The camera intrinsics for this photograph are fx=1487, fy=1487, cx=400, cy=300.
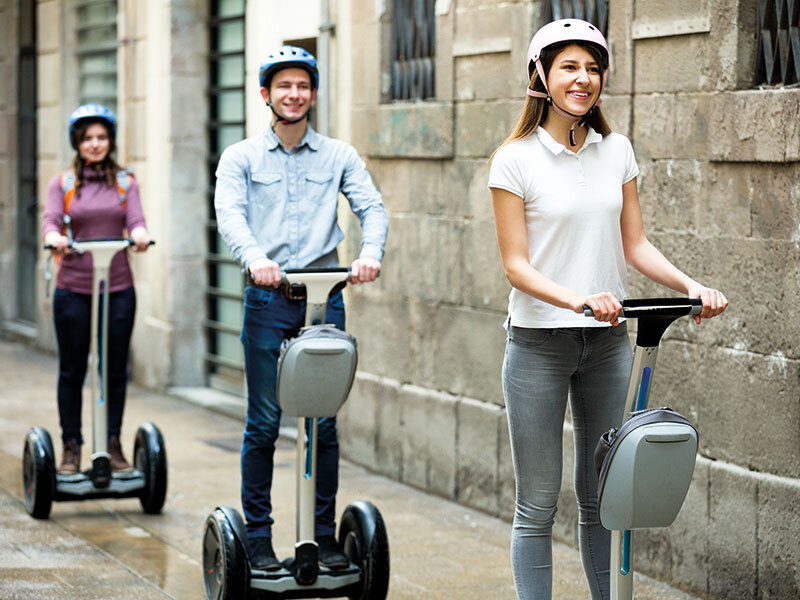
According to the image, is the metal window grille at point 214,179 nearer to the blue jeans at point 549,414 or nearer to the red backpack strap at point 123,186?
the red backpack strap at point 123,186

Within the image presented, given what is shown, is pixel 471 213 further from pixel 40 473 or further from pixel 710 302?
pixel 710 302

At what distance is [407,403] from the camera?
7723 mm

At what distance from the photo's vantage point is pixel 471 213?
7148 millimetres

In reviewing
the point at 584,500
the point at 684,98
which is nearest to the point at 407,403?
the point at 684,98

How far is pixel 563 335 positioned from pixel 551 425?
0.27m

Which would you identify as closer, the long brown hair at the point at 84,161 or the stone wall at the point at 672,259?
the stone wall at the point at 672,259

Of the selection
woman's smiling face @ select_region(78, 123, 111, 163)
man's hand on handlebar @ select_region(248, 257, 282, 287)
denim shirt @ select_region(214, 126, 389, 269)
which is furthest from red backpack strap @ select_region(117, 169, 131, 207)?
man's hand on handlebar @ select_region(248, 257, 282, 287)

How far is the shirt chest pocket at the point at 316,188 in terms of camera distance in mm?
5203

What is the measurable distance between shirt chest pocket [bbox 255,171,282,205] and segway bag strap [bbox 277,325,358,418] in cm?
56

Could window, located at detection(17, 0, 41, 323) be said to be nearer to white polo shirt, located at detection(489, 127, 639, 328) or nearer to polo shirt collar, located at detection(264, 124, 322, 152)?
polo shirt collar, located at detection(264, 124, 322, 152)

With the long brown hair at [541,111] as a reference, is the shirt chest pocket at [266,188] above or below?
below

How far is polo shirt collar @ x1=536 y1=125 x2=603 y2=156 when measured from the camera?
4168 millimetres

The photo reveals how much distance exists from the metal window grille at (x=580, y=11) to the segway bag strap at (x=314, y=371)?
2.18m

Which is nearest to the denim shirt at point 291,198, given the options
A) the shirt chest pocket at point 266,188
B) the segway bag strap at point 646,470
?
the shirt chest pocket at point 266,188
